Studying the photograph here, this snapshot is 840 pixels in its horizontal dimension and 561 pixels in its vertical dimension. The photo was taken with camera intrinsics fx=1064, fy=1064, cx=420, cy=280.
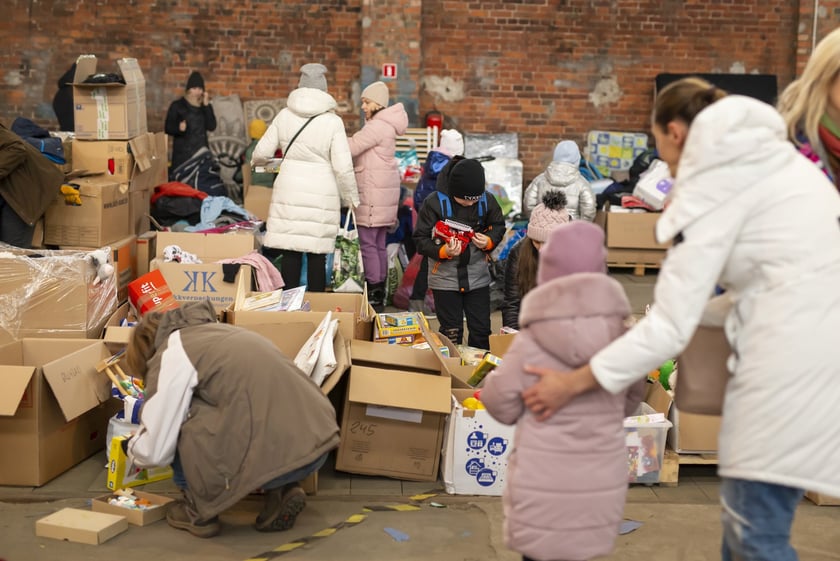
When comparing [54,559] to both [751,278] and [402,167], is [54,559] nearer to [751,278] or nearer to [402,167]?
[751,278]

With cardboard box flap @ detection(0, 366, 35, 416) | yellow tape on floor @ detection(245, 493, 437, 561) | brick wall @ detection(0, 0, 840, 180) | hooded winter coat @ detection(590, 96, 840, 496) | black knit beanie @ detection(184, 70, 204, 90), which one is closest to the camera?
hooded winter coat @ detection(590, 96, 840, 496)

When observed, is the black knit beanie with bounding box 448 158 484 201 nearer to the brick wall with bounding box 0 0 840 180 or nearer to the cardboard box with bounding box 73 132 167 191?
the cardboard box with bounding box 73 132 167 191

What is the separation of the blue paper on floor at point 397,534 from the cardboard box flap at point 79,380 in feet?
4.84

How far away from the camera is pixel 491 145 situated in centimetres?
1120

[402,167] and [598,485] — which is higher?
[402,167]

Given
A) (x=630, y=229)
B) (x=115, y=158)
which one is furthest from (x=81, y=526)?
(x=630, y=229)

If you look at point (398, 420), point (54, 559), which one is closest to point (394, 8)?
point (398, 420)

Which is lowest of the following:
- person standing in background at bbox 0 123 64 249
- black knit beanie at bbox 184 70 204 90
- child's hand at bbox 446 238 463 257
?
child's hand at bbox 446 238 463 257

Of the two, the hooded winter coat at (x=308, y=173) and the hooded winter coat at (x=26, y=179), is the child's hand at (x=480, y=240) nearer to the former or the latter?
the hooded winter coat at (x=308, y=173)

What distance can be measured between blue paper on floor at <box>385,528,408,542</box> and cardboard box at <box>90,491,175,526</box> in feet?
2.84

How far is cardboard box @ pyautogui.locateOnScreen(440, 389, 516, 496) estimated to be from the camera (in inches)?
176

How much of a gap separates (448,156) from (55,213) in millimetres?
2814

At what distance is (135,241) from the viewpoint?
693cm

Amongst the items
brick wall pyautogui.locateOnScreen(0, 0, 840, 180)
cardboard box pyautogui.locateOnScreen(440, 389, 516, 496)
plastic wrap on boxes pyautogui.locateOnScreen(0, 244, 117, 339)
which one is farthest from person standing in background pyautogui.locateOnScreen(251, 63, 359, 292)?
brick wall pyautogui.locateOnScreen(0, 0, 840, 180)
